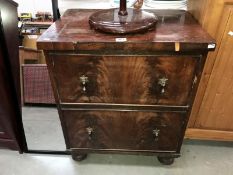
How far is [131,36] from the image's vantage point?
0.82 meters

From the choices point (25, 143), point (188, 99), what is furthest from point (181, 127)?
point (25, 143)

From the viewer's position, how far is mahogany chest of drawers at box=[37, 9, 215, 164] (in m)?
0.80

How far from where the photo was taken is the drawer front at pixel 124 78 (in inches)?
33.4

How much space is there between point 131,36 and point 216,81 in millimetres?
533

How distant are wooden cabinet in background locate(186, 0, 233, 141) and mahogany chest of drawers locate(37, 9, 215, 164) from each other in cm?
8

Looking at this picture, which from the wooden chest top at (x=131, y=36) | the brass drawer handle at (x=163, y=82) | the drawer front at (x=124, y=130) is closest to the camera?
the wooden chest top at (x=131, y=36)

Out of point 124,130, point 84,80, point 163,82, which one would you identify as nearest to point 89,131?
A: point 124,130

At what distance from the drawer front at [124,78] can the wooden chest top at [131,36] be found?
6 centimetres

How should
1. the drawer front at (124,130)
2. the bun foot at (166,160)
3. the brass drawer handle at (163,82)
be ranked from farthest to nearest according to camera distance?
the bun foot at (166,160) < the drawer front at (124,130) < the brass drawer handle at (163,82)

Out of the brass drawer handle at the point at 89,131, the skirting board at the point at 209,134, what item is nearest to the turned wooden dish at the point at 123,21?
the brass drawer handle at the point at 89,131

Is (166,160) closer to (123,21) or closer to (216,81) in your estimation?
(216,81)

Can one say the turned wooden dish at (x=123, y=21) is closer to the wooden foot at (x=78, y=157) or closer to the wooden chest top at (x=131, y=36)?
the wooden chest top at (x=131, y=36)

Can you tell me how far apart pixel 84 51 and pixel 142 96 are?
1.06 ft

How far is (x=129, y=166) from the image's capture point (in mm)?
1285
